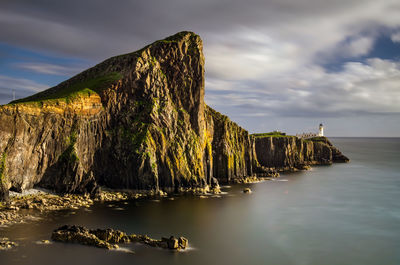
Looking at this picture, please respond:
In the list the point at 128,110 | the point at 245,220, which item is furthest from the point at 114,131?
the point at 245,220

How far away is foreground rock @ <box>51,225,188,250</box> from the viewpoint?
51.8 metres

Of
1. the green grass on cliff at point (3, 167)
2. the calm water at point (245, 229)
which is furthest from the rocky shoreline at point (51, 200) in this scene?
the green grass on cliff at point (3, 167)

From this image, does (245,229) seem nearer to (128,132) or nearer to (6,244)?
(6,244)

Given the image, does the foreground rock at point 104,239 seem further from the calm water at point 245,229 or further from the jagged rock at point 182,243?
the calm water at point 245,229

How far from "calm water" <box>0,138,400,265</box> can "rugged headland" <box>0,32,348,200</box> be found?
15.7m

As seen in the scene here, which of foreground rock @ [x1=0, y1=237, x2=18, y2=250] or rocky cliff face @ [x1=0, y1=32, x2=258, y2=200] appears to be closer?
foreground rock @ [x1=0, y1=237, x2=18, y2=250]

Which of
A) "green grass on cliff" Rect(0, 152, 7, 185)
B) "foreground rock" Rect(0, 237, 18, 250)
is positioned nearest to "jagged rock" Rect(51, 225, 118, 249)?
"foreground rock" Rect(0, 237, 18, 250)

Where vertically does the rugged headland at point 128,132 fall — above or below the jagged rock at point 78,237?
above

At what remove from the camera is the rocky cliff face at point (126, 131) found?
3349 inches

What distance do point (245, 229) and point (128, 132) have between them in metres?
54.4

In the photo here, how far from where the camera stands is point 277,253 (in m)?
53.7

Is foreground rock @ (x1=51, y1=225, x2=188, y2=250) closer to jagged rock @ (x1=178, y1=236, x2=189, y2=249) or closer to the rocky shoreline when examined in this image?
jagged rock @ (x1=178, y1=236, x2=189, y2=249)

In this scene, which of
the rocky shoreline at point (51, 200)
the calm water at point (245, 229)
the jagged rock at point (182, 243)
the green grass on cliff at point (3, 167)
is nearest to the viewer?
the calm water at point (245, 229)

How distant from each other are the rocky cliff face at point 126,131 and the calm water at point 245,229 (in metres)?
15.7
